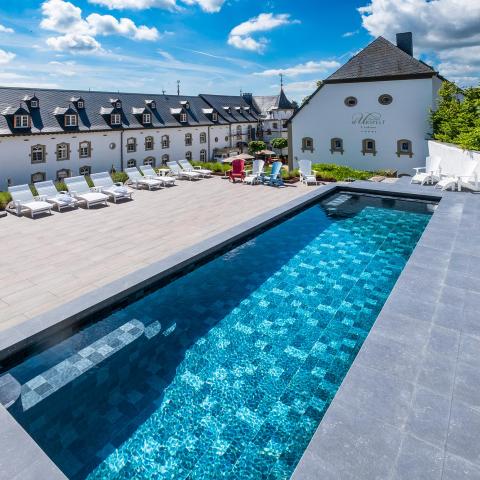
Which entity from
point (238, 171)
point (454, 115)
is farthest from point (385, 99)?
point (238, 171)

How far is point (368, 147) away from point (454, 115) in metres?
5.66

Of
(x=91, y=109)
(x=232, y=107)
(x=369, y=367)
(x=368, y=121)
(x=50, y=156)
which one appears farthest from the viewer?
(x=232, y=107)

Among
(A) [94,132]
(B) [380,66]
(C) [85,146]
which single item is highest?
(B) [380,66]

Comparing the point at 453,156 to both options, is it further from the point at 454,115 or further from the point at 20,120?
the point at 20,120

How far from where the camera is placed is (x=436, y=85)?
74.1 feet

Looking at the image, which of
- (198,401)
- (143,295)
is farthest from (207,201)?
(198,401)

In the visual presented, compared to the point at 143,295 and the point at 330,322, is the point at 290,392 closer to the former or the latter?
the point at 330,322

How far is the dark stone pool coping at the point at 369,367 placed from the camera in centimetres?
310

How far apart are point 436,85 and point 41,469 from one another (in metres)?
27.0

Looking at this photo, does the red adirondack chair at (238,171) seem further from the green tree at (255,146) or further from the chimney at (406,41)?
the green tree at (255,146)

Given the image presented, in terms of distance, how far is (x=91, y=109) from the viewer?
31453 millimetres

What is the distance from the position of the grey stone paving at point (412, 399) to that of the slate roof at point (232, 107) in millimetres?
44550

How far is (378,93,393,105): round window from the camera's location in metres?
23.1

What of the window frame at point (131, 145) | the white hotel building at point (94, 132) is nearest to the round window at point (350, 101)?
the white hotel building at point (94, 132)
